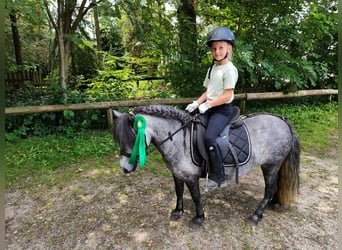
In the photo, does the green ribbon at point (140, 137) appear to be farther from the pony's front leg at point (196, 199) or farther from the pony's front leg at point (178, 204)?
the pony's front leg at point (178, 204)

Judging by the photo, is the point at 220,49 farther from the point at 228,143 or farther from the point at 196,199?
the point at 196,199

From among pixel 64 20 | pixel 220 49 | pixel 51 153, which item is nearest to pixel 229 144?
pixel 220 49

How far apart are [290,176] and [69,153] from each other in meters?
3.93

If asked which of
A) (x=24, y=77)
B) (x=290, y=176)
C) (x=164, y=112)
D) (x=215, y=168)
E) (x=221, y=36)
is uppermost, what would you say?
(x=221, y=36)

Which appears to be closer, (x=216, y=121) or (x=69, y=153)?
(x=216, y=121)

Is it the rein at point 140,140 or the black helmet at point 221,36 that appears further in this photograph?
the black helmet at point 221,36

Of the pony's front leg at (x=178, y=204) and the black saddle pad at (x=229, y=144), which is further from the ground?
the black saddle pad at (x=229, y=144)

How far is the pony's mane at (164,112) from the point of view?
218 cm

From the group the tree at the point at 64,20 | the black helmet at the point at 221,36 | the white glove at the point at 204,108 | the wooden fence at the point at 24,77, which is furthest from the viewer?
the wooden fence at the point at 24,77

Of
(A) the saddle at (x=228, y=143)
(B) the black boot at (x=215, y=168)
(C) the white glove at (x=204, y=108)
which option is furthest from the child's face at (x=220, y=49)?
(B) the black boot at (x=215, y=168)

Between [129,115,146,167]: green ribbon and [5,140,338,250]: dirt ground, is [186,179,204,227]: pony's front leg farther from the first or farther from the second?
[129,115,146,167]: green ribbon

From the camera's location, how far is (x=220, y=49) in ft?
7.28

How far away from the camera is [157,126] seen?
7.28 feet

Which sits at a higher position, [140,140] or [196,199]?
[140,140]
